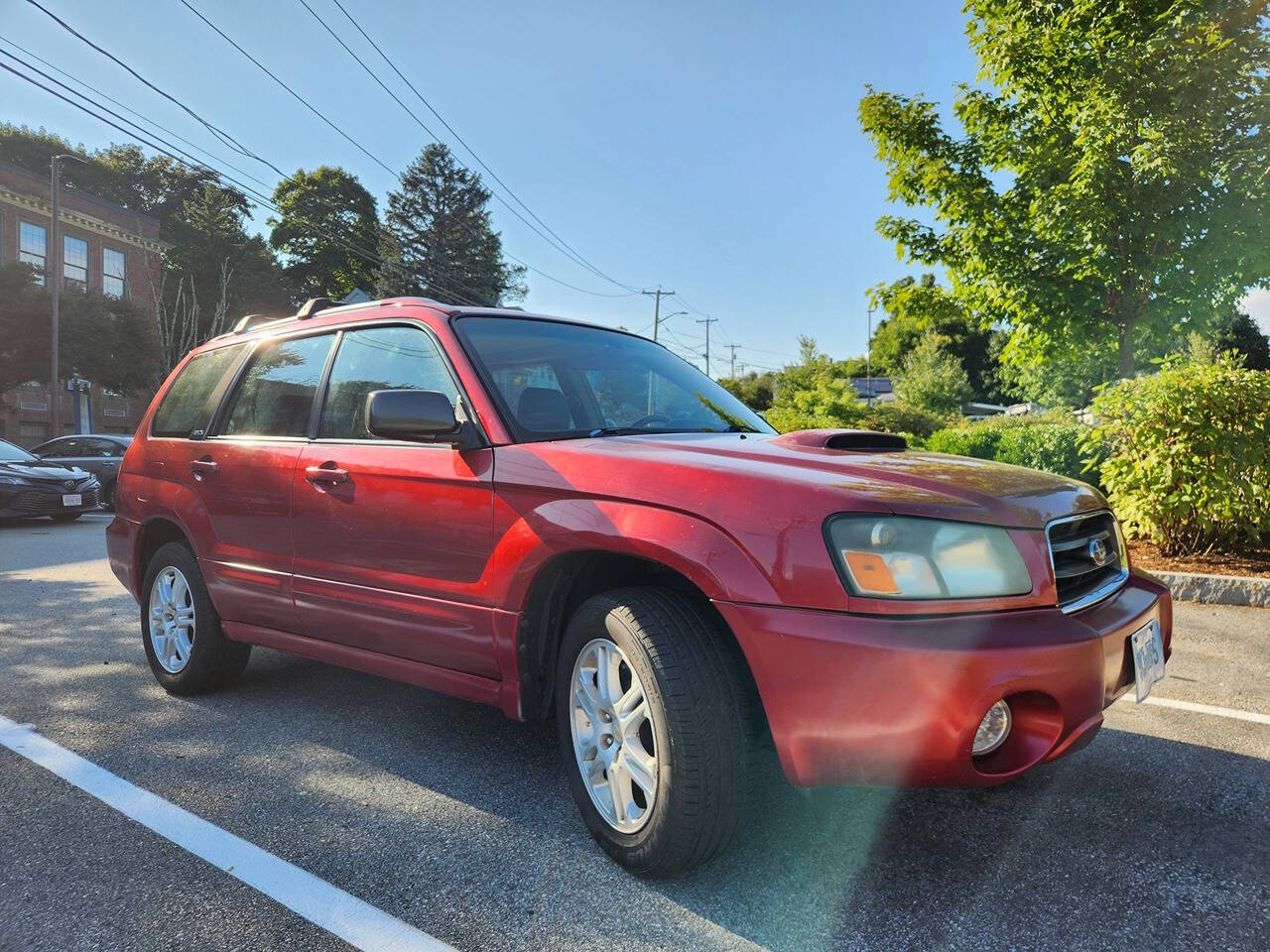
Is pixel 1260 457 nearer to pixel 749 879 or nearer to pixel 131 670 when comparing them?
pixel 749 879

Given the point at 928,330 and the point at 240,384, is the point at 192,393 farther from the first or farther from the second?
the point at 928,330

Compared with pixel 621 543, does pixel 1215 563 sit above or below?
below

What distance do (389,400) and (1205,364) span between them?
7024 mm

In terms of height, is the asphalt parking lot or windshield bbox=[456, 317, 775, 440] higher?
windshield bbox=[456, 317, 775, 440]

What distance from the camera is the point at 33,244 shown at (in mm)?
34406

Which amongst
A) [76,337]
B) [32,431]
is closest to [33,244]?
[32,431]

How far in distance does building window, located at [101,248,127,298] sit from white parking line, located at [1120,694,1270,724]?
141ft

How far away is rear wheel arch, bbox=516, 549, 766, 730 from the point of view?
2.46 meters

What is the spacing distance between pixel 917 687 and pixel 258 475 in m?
2.78

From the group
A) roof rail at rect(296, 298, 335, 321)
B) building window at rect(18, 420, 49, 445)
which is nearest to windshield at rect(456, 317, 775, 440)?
roof rail at rect(296, 298, 335, 321)

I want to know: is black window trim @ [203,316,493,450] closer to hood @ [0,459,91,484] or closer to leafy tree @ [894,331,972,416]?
hood @ [0,459,91,484]

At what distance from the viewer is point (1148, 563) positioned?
6.68 m

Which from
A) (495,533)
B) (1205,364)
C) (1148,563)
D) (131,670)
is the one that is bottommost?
(131,670)

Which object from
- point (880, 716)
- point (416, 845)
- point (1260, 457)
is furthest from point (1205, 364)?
point (416, 845)
